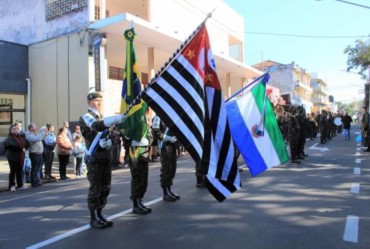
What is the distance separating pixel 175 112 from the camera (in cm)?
503

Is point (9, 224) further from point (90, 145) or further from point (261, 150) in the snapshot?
point (261, 150)

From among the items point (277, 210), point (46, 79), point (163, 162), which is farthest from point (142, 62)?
point (277, 210)

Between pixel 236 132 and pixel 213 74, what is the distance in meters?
1.63

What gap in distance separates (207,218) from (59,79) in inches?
535

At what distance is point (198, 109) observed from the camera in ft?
16.4

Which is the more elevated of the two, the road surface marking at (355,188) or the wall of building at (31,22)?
the wall of building at (31,22)

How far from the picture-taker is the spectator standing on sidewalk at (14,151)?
1050cm

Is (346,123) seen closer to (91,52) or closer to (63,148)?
(91,52)

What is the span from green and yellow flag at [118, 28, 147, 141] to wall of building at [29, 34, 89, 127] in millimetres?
10569


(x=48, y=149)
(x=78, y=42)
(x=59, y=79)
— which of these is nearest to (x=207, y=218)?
(x=48, y=149)

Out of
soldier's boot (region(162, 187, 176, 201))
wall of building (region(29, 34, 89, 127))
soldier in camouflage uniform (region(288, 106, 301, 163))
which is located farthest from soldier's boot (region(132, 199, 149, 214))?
wall of building (region(29, 34, 89, 127))

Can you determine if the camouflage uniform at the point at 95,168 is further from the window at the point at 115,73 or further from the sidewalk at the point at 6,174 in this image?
the window at the point at 115,73

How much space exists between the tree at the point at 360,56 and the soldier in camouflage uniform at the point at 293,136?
40.6 meters

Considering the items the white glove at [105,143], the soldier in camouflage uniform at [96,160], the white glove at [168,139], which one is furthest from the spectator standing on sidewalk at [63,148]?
the white glove at [105,143]
